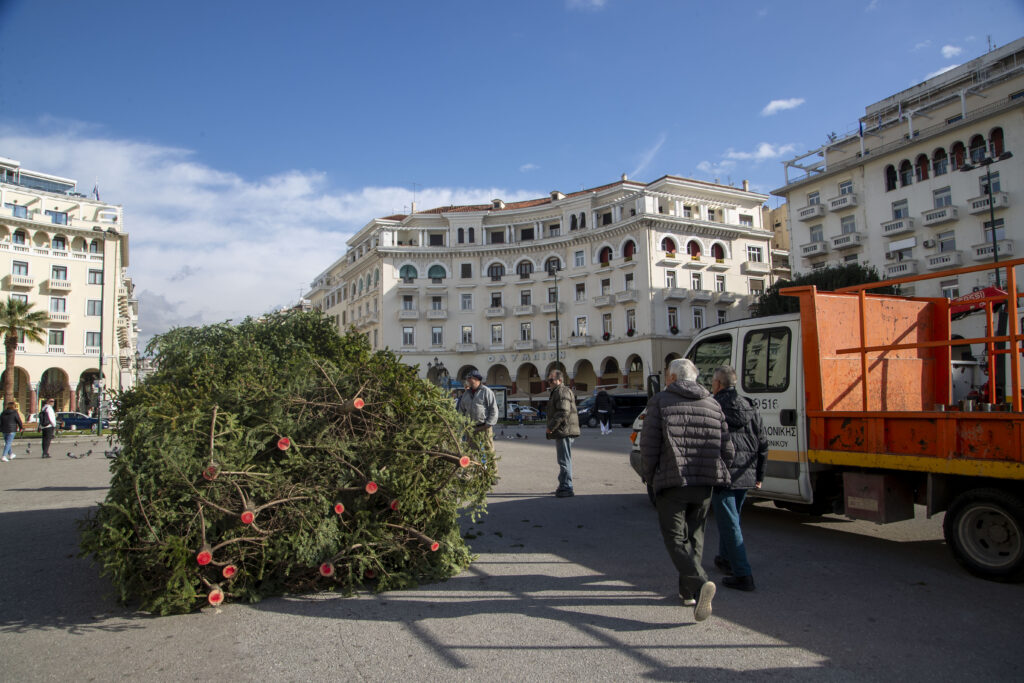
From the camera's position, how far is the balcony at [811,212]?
46.1 metres

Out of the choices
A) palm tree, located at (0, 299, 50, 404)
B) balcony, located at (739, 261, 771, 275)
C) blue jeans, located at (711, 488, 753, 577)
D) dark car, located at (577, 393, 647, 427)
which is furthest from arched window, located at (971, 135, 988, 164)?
palm tree, located at (0, 299, 50, 404)

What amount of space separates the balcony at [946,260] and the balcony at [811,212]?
9061 millimetres

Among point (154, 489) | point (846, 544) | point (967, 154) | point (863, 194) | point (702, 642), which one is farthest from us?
point (863, 194)

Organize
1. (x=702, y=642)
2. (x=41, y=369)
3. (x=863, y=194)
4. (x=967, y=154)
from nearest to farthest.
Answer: (x=702, y=642) < (x=967, y=154) < (x=863, y=194) < (x=41, y=369)

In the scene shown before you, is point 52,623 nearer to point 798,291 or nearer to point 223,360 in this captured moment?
point 223,360

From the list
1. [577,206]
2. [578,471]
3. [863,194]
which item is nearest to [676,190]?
[577,206]

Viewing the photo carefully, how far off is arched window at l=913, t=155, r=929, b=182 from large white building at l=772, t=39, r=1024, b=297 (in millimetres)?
63

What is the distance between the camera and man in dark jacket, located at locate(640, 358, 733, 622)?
4648 mm

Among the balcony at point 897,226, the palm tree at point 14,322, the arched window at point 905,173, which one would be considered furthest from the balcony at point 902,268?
the palm tree at point 14,322

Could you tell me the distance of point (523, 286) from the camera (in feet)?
191

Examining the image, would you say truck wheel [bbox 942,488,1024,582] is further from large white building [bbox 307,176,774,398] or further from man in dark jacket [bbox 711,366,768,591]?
large white building [bbox 307,176,774,398]

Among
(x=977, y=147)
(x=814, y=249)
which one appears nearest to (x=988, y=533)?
(x=977, y=147)

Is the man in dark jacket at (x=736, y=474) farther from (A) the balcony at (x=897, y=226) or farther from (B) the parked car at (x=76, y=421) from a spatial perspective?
(B) the parked car at (x=76, y=421)

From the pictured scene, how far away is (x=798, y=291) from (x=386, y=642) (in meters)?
5.31
